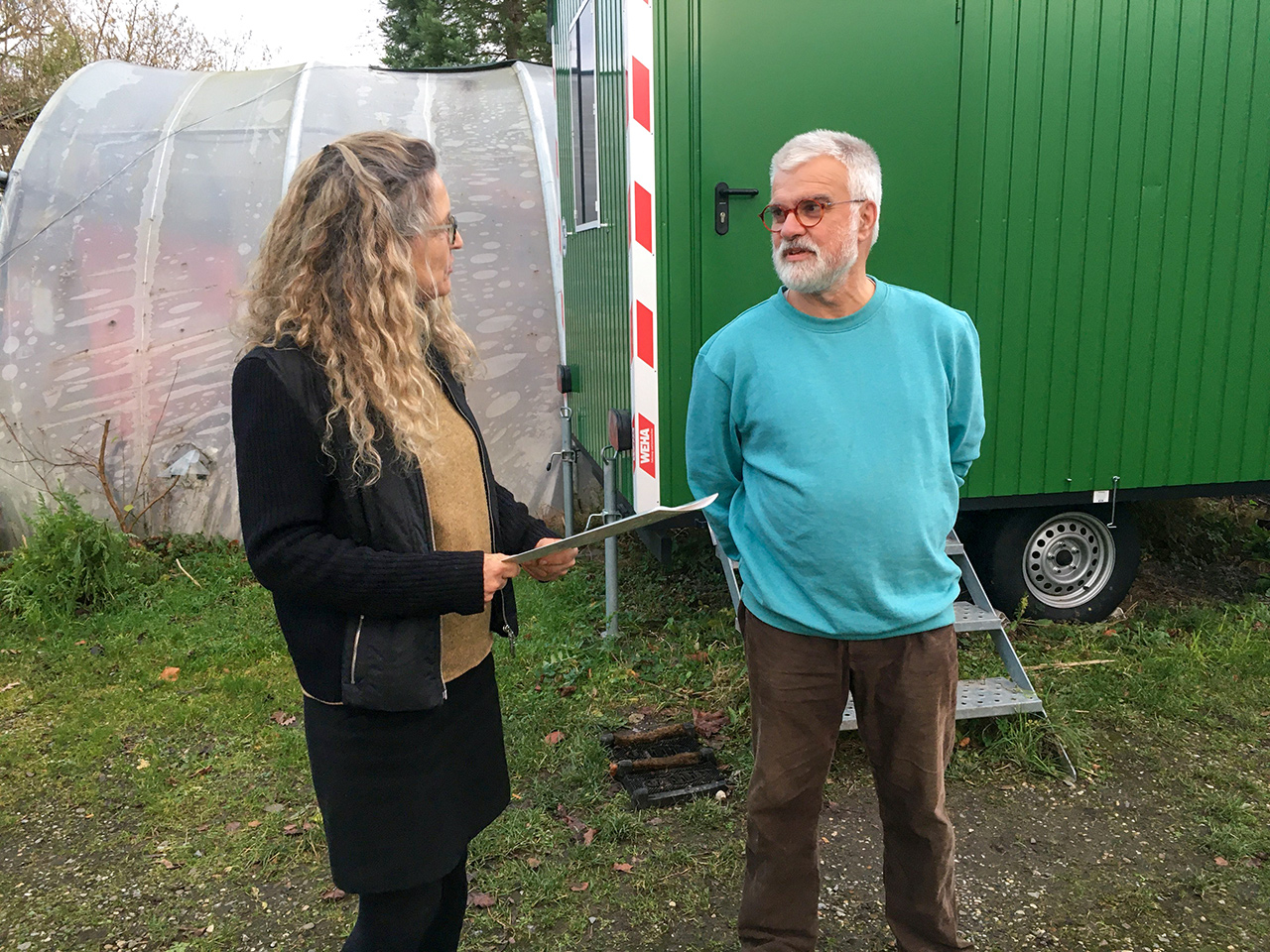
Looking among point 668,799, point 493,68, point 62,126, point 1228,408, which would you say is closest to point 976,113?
point 1228,408

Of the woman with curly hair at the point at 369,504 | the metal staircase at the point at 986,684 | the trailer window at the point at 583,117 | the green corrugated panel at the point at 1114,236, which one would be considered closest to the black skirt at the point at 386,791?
the woman with curly hair at the point at 369,504

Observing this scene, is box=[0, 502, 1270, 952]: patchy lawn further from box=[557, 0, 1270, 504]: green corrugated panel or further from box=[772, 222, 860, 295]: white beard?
box=[772, 222, 860, 295]: white beard

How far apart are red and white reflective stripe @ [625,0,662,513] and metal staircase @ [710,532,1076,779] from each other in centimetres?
55

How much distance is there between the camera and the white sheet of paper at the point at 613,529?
1.60 meters

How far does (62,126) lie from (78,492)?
9.46 feet

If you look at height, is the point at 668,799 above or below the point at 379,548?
below

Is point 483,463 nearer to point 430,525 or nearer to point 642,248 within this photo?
point 430,525

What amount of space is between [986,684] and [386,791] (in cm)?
293

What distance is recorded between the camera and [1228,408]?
486 centimetres

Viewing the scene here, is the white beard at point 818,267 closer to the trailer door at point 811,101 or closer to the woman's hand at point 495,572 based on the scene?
the woman's hand at point 495,572

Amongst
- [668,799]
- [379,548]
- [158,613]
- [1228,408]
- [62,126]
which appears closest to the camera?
[379,548]

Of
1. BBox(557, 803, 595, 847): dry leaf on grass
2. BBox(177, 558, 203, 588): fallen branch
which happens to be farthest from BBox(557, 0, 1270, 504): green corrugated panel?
BBox(177, 558, 203, 588): fallen branch

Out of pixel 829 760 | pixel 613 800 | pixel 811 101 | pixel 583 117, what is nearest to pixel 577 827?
pixel 613 800

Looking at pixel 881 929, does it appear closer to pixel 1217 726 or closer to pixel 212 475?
pixel 1217 726
